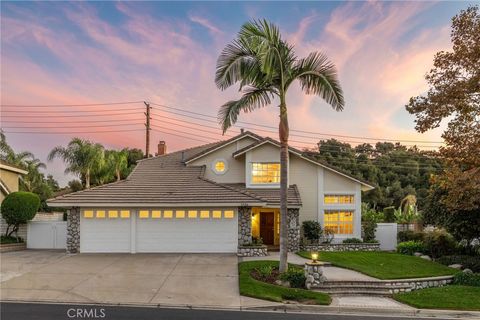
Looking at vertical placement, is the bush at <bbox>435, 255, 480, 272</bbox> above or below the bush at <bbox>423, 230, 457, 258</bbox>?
below

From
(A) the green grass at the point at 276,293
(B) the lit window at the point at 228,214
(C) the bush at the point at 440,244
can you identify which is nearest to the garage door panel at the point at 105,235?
(B) the lit window at the point at 228,214

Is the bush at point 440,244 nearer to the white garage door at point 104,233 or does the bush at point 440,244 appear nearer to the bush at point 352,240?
the bush at point 352,240

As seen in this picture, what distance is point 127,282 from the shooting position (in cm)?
1338

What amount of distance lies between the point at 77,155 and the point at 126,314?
2696 centimetres

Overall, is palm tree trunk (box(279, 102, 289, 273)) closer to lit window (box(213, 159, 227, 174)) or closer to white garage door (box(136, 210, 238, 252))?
white garage door (box(136, 210, 238, 252))

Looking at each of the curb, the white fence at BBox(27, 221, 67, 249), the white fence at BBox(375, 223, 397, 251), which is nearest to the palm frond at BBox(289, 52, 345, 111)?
the curb

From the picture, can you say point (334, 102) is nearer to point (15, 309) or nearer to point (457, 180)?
point (457, 180)

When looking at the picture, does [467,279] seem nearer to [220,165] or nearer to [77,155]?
[220,165]

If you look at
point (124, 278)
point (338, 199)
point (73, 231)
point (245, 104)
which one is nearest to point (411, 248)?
point (338, 199)

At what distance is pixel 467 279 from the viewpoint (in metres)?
14.6

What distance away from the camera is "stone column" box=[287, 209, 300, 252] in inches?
839

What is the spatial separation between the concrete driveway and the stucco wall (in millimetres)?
6439

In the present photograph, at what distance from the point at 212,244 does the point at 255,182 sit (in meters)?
5.35

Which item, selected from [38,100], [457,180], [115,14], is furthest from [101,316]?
[38,100]
